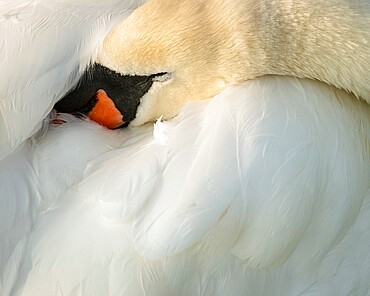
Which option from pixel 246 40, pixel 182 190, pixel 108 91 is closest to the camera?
pixel 182 190

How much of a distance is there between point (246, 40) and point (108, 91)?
36 centimetres

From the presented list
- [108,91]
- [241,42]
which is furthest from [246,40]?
[108,91]

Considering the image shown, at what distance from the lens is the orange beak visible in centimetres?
267

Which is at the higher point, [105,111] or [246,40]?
[246,40]

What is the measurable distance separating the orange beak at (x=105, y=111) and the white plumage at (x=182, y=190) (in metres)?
0.04

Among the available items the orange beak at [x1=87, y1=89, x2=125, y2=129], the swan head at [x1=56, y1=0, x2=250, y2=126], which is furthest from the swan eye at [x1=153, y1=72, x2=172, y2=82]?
the orange beak at [x1=87, y1=89, x2=125, y2=129]

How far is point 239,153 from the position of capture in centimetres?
243

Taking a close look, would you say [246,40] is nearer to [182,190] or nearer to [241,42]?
[241,42]

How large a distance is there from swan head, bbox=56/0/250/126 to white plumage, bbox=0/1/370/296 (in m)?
0.06

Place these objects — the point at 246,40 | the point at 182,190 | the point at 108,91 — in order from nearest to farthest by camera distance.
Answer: the point at 182,190 < the point at 246,40 < the point at 108,91

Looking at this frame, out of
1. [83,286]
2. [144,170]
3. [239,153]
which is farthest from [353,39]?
[83,286]

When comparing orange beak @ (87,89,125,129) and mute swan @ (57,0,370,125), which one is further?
orange beak @ (87,89,125,129)

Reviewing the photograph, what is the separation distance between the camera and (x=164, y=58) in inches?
102

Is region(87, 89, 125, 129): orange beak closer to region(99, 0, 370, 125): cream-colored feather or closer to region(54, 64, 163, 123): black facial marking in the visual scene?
region(54, 64, 163, 123): black facial marking
